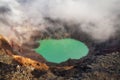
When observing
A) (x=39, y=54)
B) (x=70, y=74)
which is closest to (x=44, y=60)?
(x=39, y=54)

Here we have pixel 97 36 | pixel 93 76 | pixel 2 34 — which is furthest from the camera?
pixel 97 36

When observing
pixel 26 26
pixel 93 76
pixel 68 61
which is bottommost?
pixel 93 76

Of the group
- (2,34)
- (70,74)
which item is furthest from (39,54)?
(70,74)

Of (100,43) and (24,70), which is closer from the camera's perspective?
(24,70)

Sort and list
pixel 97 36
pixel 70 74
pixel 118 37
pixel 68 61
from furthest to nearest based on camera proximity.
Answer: pixel 97 36, pixel 118 37, pixel 68 61, pixel 70 74

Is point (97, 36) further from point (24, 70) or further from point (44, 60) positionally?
point (24, 70)

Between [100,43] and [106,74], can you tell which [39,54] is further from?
[106,74]

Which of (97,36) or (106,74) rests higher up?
(97,36)
